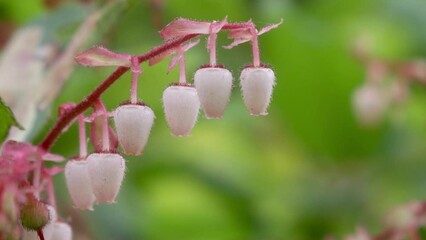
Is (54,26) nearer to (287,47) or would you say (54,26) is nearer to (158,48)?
(158,48)

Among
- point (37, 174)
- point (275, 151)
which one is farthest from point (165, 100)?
point (275, 151)

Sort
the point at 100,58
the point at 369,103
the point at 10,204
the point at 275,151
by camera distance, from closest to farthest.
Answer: the point at 10,204, the point at 100,58, the point at 369,103, the point at 275,151

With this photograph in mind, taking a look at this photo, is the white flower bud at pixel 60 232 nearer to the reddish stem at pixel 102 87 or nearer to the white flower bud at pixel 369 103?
the reddish stem at pixel 102 87

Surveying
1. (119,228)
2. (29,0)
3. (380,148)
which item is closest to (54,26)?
(119,228)

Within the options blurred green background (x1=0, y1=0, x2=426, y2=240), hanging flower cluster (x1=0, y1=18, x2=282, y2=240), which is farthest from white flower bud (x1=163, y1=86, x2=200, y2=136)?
blurred green background (x1=0, y1=0, x2=426, y2=240)

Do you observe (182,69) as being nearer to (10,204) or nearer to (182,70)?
(182,70)

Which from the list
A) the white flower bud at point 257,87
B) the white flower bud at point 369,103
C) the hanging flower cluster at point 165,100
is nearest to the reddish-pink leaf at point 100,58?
the hanging flower cluster at point 165,100

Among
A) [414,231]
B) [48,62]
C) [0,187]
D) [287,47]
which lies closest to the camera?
[0,187]
